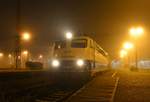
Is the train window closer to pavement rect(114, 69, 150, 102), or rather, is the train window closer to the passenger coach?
the passenger coach

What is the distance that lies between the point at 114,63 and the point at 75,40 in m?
97.8

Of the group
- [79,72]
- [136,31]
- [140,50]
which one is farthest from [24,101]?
[140,50]

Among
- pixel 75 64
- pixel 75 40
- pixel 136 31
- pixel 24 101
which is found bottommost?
pixel 24 101

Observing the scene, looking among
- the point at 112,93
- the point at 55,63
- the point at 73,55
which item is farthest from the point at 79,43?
the point at 112,93

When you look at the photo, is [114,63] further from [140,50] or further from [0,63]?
[0,63]

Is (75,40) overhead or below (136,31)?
below

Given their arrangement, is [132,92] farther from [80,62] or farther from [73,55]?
[73,55]

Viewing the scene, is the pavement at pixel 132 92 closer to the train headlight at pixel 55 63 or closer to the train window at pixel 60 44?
the train headlight at pixel 55 63

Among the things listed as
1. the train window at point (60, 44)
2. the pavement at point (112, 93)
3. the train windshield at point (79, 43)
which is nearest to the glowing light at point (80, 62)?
the train windshield at point (79, 43)

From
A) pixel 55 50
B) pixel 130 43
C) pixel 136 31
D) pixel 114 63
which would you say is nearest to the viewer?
pixel 55 50

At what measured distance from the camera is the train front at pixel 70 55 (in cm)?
2639

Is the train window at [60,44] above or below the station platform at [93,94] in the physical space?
above

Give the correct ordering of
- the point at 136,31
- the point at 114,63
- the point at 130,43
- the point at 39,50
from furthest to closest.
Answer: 1. the point at 114,63
2. the point at 39,50
3. the point at 130,43
4. the point at 136,31

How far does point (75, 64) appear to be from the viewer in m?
26.4
